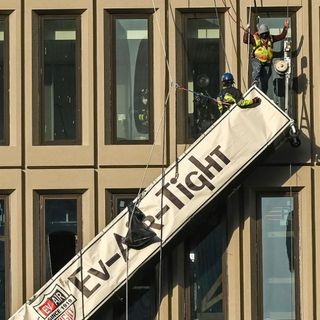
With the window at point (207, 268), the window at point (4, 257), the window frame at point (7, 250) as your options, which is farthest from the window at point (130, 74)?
the window at point (4, 257)

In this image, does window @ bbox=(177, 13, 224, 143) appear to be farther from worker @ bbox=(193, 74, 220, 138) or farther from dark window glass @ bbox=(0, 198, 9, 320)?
dark window glass @ bbox=(0, 198, 9, 320)

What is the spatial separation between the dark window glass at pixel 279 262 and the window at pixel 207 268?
0.70m

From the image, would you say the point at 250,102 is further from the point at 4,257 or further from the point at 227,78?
the point at 4,257

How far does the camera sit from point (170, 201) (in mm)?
22859

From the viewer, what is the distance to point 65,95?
23859 mm

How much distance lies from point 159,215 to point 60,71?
3.05 m

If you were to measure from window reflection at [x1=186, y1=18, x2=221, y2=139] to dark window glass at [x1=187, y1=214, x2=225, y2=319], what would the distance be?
190 centimetres

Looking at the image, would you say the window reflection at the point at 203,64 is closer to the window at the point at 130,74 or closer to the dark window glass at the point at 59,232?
the window at the point at 130,74

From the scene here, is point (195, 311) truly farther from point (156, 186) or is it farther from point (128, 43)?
point (128, 43)

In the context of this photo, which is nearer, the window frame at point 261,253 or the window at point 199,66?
the window frame at point 261,253

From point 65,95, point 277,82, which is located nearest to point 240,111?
point 277,82

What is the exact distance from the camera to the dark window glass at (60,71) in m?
23.8

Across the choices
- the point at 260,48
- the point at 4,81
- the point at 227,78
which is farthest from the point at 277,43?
the point at 4,81

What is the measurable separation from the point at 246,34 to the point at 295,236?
3397mm
